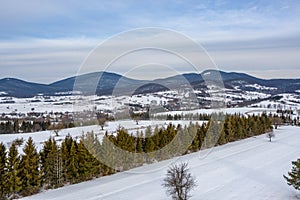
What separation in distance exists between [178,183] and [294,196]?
8.53m

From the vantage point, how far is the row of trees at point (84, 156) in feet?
78.3

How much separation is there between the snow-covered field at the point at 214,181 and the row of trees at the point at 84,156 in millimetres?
1295

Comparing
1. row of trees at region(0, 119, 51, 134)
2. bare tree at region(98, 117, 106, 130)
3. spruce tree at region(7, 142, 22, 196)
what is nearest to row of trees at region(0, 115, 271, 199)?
spruce tree at region(7, 142, 22, 196)

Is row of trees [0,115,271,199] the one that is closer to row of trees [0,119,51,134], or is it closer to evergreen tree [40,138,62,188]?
evergreen tree [40,138,62,188]

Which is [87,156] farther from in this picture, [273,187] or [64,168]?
[273,187]

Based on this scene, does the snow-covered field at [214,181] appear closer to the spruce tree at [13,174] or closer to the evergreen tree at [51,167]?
the evergreen tree at [51,167]

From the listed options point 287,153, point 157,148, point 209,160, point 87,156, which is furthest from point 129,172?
point 287,153

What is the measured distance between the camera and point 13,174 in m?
23.3

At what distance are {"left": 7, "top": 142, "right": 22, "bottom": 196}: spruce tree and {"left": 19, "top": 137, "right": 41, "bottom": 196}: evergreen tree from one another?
51 cm

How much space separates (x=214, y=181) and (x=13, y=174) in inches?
609

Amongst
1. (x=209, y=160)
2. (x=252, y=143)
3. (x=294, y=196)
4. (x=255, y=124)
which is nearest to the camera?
(x=294, y=196)

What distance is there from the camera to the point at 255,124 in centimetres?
5916

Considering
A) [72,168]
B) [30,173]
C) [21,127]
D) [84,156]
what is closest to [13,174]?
[30,173]

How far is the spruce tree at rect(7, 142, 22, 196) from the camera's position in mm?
22953
